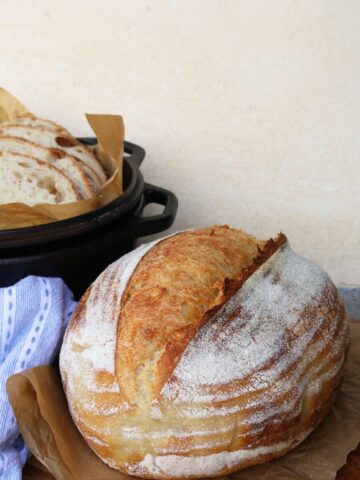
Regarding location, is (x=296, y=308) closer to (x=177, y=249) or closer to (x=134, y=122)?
(x=177, y=249)

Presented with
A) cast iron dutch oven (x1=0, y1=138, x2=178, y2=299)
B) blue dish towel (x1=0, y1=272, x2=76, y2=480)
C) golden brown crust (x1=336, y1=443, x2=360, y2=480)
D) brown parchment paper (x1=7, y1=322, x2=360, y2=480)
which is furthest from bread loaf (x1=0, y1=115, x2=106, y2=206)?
golden brown crust (x1=336, y1=443, x2=360, y2=480)

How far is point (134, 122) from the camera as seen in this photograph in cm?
189

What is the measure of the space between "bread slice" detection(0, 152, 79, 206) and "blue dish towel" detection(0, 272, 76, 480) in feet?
0.73

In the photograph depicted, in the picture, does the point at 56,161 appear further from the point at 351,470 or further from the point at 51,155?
the point at 351,470

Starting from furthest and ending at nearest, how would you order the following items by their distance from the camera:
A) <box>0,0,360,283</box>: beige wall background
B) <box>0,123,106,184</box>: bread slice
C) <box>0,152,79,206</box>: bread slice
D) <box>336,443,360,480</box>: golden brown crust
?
<box>0,0,360,283</box>: beige wall background, <box>0,123,106,184</box>: bread slice, <box>0,152,79,206</box>: bread slice, <box>336,443,360,480</box>: golden brown crust

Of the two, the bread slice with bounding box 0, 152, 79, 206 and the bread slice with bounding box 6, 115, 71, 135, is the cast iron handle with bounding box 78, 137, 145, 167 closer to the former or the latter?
the bread slice with bounding box 6, 115, 71, 135

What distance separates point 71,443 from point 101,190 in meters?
0.55

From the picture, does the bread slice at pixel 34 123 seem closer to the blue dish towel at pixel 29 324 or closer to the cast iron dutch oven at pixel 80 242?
the cast iron dutch oven at pixel 80 242

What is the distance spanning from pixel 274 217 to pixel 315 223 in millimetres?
114

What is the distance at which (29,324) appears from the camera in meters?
1.28

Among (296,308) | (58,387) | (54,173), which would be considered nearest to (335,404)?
(296,308)

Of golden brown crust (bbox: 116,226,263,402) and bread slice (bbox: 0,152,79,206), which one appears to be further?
bread slice (bbox: 0,152,79,206)

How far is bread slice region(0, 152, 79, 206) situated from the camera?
4.67ft

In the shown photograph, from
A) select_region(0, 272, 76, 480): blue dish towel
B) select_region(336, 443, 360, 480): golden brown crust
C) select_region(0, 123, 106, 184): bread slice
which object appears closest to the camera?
select_region(336, 443, 360, 480): golden brown crust
